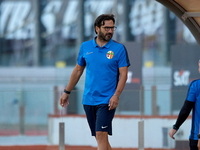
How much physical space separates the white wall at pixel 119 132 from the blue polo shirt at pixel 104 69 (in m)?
2.83

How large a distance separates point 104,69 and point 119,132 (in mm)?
3105

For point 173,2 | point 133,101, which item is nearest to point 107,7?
point 133,101

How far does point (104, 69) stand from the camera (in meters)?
3.88

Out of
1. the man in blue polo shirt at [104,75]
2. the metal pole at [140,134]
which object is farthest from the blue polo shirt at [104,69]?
the metal pole at [140,134]

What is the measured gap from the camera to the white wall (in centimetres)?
667

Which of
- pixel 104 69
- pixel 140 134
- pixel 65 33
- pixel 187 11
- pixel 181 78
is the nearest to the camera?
pixel 104 69

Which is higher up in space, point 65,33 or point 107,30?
point 65,33

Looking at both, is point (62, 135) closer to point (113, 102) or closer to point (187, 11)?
point (113, 102)

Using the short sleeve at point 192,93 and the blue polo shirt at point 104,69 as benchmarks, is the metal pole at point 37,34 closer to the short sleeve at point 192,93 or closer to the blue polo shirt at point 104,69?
the blue polo shirt at point 104,69

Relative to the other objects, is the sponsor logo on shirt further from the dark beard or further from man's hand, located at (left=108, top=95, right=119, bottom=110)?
man's hand, located at (left=108, top=95, right=119, bottom=110)

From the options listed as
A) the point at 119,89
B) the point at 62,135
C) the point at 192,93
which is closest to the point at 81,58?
the point at 119,89

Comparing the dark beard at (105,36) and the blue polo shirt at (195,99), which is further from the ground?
the dark beard at (105,36)

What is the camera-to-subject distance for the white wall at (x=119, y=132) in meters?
6.67

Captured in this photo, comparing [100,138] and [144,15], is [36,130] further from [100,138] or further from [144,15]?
[144,15]
